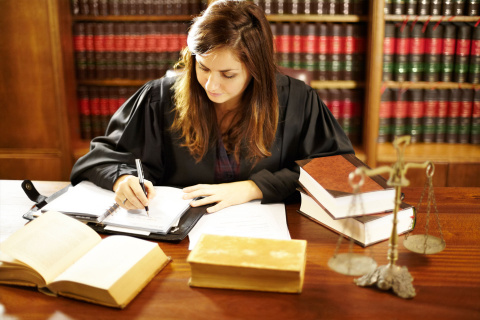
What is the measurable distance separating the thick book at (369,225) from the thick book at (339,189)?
23 mm

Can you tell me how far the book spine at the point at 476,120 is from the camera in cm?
281

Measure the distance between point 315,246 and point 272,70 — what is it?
0.63 m

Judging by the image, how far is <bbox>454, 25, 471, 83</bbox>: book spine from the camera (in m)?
2.70

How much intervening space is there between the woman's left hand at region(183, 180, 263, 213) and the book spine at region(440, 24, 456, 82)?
74.3 inches

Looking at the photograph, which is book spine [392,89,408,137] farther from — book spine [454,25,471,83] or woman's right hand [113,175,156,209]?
woman's right hand [113,175,156,209]

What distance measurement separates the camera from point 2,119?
9.44ft

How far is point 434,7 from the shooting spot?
266cm

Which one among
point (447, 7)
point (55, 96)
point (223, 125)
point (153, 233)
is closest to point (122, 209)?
point (153, 233)

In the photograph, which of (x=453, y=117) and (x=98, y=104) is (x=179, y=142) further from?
(x=453, y=117)

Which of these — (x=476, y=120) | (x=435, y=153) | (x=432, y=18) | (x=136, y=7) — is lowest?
(x=435, y=153)

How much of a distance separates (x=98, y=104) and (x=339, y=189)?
7.39 feet

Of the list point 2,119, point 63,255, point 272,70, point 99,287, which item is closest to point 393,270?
point 99,287

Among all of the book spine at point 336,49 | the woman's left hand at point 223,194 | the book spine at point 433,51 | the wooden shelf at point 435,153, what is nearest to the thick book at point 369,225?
the woman's left hand at point 223,194

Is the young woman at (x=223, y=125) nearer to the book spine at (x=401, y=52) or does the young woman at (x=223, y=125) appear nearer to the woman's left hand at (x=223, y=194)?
the woman's left hand at (x=223, y=194)
